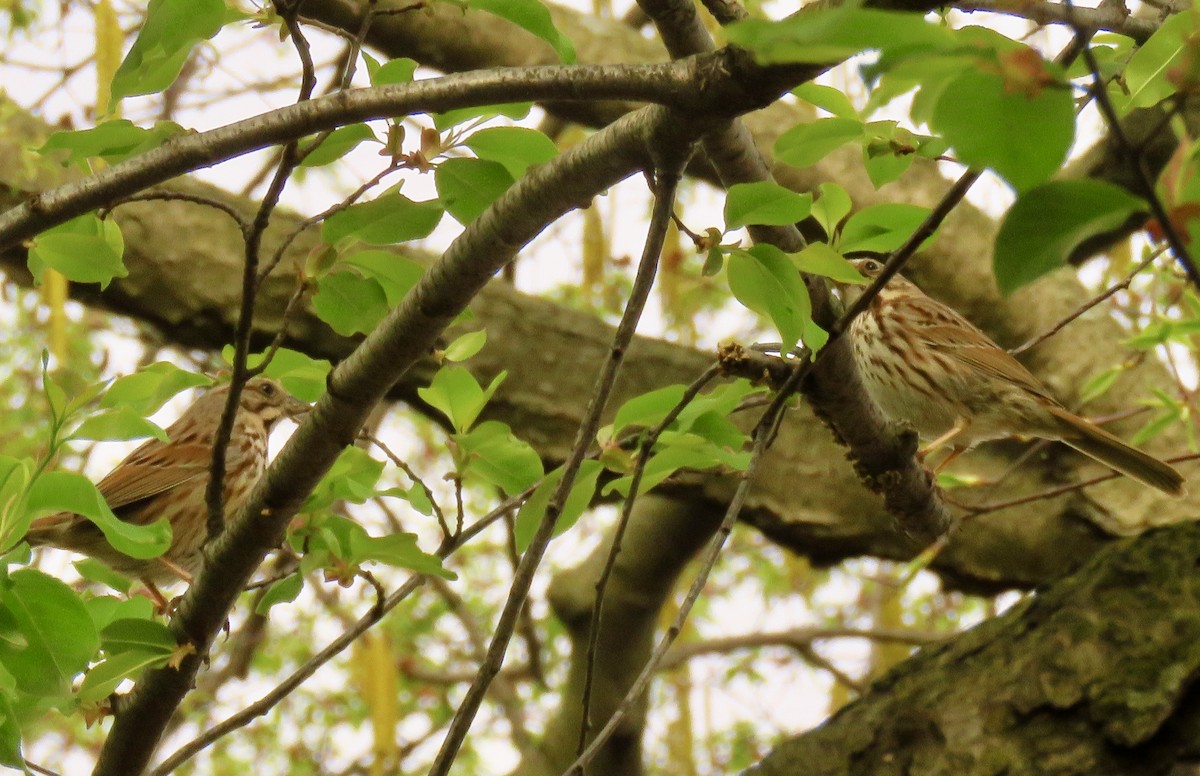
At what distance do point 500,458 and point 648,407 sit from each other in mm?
262

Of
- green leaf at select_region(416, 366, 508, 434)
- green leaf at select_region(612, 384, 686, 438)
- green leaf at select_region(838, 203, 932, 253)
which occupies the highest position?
green leaf at select_region(838, 203, 932, 253)

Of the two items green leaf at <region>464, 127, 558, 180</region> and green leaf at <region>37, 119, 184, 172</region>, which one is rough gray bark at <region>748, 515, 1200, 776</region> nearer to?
green leaf at <region>464, 127, 558, 180</region>

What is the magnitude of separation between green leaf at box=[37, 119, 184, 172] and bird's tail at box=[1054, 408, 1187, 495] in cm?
303

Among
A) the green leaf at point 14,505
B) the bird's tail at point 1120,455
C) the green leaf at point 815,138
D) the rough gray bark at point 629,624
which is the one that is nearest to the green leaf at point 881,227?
the green leaf at point 815,138

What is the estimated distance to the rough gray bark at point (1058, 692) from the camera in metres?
3.35

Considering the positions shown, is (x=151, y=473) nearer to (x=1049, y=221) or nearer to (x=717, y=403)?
(x=717, y=403)

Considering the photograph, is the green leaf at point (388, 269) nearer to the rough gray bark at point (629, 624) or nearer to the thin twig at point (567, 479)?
the thin twig at point (567, 479)

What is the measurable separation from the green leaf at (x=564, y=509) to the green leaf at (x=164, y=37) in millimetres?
814

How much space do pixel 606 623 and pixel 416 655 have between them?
7.06 ft

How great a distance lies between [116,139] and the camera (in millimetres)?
1679

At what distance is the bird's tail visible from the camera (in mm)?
3711

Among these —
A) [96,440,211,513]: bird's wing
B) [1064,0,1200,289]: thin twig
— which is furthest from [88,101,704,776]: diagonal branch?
[96,440,211,513]: bird's wing

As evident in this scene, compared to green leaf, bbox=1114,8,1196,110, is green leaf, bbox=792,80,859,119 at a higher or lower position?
higher

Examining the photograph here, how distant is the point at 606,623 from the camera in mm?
5348
